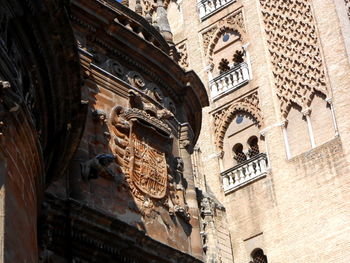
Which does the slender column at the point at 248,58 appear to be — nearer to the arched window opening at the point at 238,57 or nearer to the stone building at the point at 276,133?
the stone building at the point at 276,133

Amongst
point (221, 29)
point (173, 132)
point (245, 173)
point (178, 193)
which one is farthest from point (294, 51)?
point (178, 193)

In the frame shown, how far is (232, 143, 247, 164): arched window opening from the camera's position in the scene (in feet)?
92.4

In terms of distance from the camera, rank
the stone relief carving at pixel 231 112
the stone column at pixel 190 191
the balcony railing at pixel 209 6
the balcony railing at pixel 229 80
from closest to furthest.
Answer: the stone column at pixel 190 191
the stone relief carving at pixel 231 112
the balcony railing at pixel 229 80
the balcony railing at pixel 209 6

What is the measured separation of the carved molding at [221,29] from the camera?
30422 millimetres

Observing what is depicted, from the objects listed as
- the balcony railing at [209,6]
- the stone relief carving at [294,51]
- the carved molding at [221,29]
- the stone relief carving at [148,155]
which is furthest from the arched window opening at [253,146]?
the stone relief carving at [148,155]

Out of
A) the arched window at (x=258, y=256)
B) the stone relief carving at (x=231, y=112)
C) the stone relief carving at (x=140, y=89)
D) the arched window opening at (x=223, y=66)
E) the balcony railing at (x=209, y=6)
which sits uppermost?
the balcony railing at (x=209, y=6)

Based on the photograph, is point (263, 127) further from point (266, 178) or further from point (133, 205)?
point (133, 205)

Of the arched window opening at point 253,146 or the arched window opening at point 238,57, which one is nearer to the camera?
the arched window opening at point 253,146

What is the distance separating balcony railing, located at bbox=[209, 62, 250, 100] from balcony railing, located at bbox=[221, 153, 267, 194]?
2.87 m

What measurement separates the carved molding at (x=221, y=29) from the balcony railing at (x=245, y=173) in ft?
15.2

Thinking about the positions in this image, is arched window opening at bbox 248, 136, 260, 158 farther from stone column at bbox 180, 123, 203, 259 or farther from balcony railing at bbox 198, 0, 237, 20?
stone column at bbox 180, 123, 203, 259

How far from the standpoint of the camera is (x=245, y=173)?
2741 centimetres

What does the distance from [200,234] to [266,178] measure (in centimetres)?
1182

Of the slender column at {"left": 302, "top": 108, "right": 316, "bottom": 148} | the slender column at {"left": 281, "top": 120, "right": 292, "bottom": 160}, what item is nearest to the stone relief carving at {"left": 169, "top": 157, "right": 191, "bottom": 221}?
the slender column at {"left": 302, "top": 108, "right": 316, "bottom": 148}
